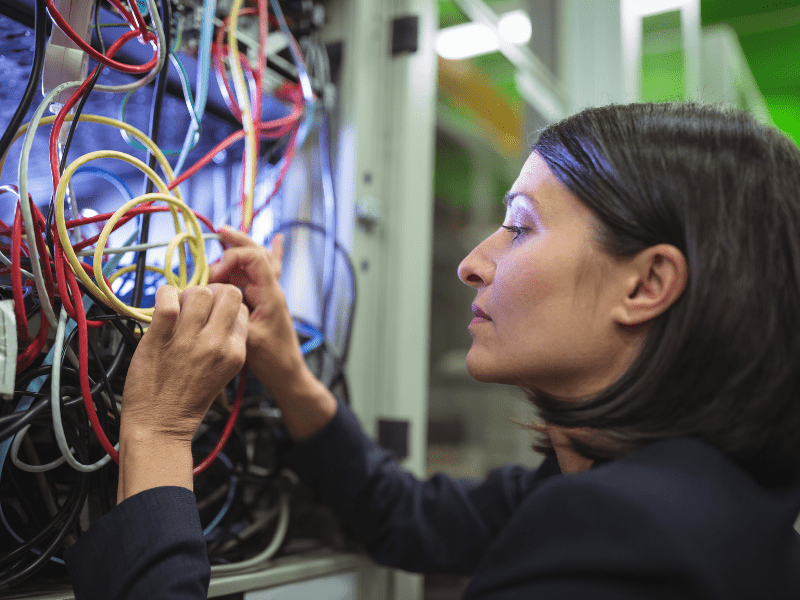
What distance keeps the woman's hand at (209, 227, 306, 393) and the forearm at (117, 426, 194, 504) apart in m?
0.20

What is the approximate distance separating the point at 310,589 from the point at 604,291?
55 centimetres

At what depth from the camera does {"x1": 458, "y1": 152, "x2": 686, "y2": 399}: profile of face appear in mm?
568

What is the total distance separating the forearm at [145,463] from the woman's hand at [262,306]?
0.65ft

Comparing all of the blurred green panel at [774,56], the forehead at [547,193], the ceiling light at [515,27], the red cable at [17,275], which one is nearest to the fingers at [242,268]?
the red cable at [17,275]

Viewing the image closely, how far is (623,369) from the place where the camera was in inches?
23.3

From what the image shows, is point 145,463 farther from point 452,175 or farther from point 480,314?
point 452,175

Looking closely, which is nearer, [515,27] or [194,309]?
[194,309]

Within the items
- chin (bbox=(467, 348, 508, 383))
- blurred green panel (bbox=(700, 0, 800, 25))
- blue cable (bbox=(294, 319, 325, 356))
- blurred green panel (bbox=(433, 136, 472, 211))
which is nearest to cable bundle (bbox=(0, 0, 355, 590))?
blue cable (bbox=(294, 319, 325, 356))

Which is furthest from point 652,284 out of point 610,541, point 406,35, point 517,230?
point 406,35

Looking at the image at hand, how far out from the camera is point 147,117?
2.66 ft

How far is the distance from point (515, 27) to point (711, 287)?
131 cm

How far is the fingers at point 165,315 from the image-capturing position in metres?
0.53

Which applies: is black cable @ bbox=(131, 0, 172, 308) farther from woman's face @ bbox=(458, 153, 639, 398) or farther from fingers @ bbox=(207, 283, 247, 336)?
woman's face @ bbox=(458, 153, 639, 398)

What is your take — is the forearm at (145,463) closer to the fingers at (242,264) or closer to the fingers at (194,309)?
the fingers at (194,309)
